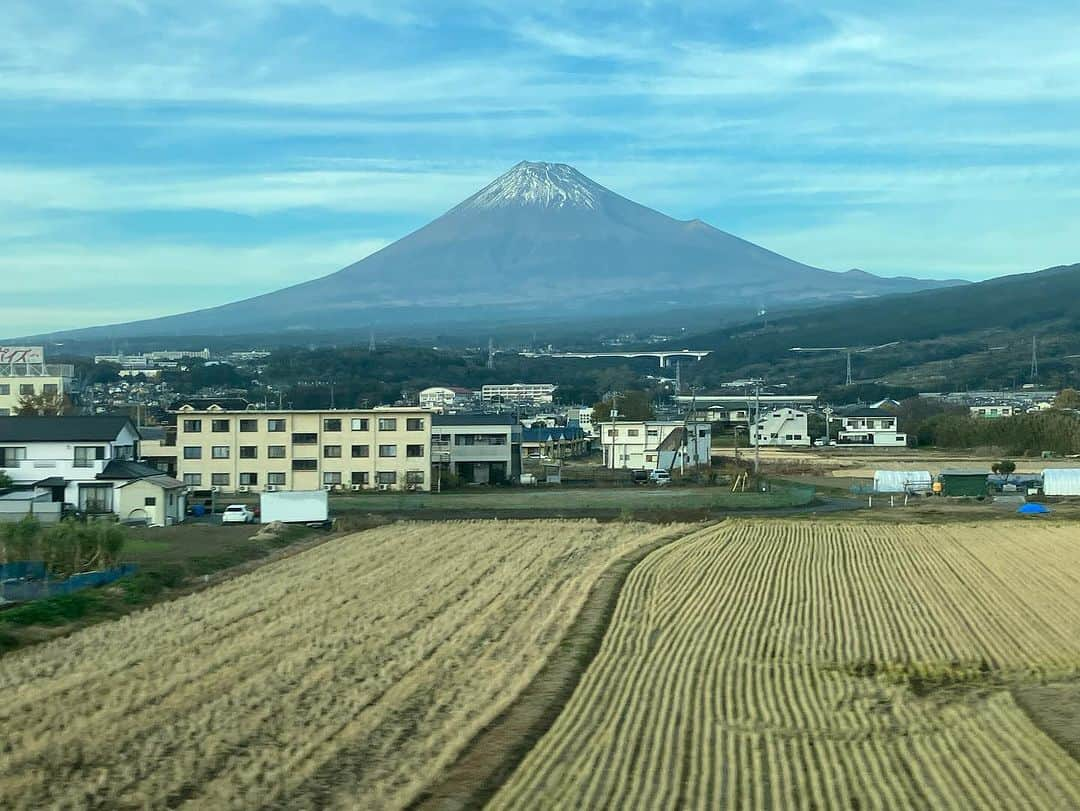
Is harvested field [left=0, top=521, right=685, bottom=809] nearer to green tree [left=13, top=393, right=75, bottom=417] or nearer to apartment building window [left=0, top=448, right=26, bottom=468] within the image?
apartment building window [left=0, top=448, right=26, bottom=468]

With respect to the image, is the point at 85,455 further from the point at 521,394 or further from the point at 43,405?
the point at 521,394

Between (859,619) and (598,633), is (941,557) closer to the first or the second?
(859,619)

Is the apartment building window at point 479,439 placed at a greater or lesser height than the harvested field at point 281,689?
greater

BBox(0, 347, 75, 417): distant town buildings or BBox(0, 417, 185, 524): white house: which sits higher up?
BBox(0, 347, 75, 417): distant town buildings

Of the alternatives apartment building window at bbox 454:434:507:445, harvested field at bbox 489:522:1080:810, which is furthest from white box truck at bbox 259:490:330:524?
apartment building window at bbox 454:434:507:445

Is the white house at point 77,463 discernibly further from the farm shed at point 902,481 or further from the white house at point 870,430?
the white house at point 870,430

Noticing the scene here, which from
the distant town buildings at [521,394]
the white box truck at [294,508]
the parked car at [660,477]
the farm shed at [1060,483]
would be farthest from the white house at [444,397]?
the white box truck at [294,508]

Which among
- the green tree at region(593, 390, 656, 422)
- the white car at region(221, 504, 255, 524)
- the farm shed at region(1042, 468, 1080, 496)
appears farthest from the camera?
the green tree at region(593, 390, 656, 422)
